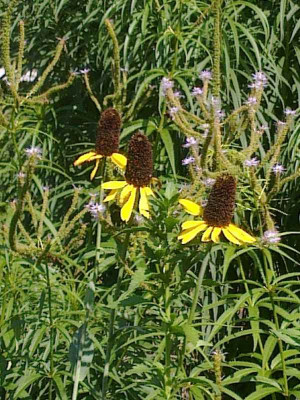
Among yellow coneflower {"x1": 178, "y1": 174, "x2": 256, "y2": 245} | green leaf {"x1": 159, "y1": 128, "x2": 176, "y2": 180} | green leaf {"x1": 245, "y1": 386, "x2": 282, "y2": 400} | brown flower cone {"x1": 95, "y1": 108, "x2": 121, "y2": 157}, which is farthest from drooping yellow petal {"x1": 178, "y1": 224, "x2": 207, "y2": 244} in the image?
green leaf {"x1": 159, "y1": 128, "x2": 176, "y2": 180}

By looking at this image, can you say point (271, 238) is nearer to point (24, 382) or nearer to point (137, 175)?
point (137, 175)

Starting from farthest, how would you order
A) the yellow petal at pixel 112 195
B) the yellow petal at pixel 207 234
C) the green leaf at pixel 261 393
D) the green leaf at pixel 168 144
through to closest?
the green leaf at pixel 168 144
the green leaf at pixel 261 393
the yellow petal at pixel 112 195
the yellow petal at pixel 207 234

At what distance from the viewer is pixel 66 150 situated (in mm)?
2932

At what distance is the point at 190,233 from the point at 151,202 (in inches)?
9.2

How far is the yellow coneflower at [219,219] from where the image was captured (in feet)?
4.25

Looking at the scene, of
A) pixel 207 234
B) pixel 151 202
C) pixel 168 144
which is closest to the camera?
pixel 207 234

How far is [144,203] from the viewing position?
1339mm

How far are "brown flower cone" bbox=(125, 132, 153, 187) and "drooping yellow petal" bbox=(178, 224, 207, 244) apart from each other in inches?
4.7

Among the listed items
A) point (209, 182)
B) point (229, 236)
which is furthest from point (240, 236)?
point (209, 182)

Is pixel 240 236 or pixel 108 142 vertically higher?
pixel 108 142

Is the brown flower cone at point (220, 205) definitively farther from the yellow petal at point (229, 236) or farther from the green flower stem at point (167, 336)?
the green flower stem at point (167, 336)

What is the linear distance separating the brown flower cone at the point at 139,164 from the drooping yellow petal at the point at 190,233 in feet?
0.39

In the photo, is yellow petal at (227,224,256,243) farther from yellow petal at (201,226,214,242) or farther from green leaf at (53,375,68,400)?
green leaf at (53,375,68,400)

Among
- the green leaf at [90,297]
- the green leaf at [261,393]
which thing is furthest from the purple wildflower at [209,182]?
the green leaf at [261,393]
